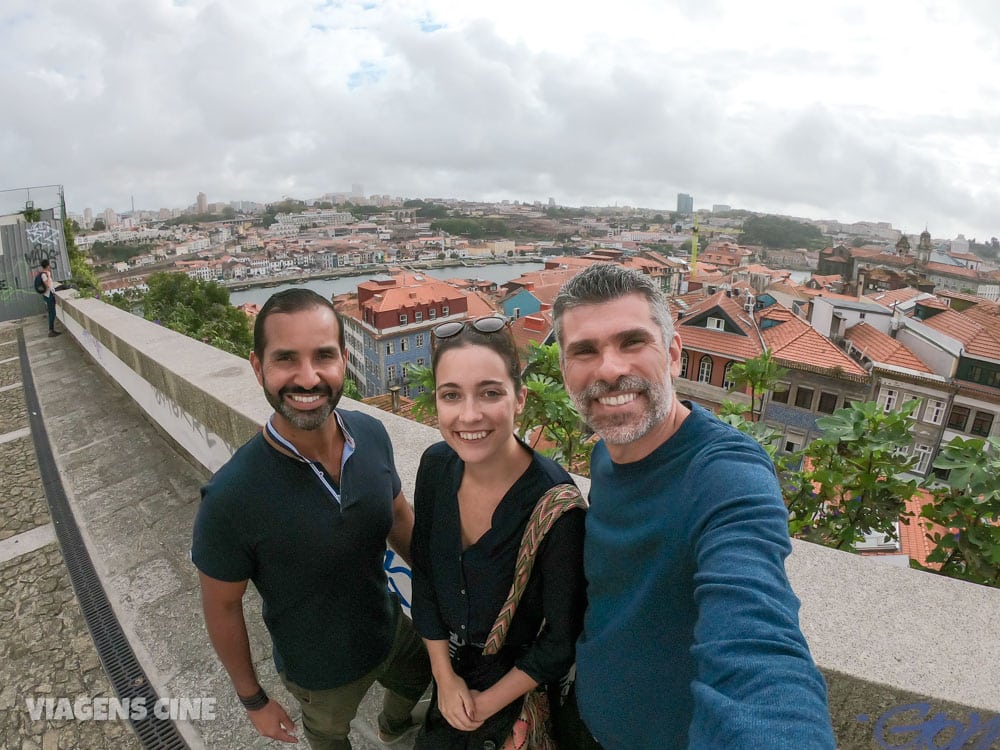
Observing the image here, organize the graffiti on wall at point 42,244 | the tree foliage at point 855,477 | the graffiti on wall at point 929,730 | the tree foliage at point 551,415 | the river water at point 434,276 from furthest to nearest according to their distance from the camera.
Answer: the river water at point 434,276
the graffiti on wall at point 42,244
the tree foliage at point 551,415
the tree foliage at point 855,477
the graffiti on wall at point 929,730

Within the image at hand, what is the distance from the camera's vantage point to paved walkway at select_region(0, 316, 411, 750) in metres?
1.92

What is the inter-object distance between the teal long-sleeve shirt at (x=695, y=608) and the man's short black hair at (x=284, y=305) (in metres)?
0.81

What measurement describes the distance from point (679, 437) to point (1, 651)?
119 inches

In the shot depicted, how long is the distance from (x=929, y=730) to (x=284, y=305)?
1596 mm

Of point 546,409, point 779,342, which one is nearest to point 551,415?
point 546,409

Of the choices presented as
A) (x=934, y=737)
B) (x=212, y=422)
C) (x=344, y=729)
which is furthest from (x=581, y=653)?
(x=212, y=422)

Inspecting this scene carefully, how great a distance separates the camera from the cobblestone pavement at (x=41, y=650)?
6.20ft

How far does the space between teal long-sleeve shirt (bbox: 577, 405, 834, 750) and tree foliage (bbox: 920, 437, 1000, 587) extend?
39.0 inches

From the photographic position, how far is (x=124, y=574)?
2.70 metres

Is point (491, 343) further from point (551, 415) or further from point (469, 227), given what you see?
point (469, 227)

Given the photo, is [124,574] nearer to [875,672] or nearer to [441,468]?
[441,468]

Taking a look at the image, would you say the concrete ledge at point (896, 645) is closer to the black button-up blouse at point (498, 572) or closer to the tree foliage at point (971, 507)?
the tree foliage at point (971, 507)

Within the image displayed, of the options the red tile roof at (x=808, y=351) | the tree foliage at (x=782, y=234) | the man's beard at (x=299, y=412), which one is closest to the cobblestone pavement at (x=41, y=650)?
the man's beard at (x=299, y=412)

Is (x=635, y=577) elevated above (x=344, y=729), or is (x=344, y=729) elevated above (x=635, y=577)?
(x=635, y=577)
